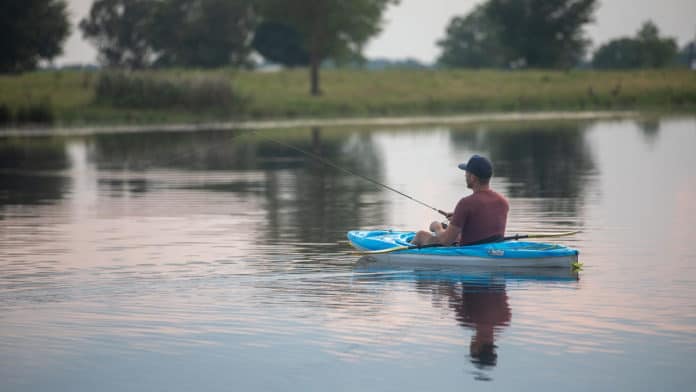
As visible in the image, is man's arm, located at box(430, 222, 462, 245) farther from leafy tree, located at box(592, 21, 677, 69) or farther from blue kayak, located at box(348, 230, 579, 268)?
leafy tree, located at box(592, 21, 677, 69)

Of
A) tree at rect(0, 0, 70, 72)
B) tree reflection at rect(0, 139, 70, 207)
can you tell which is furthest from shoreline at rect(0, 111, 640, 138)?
tree at rect(0, 0, 70, 72)

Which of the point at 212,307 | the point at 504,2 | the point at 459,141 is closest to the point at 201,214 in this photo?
the point at 212,307

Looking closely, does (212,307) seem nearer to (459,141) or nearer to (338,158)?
(338,158)

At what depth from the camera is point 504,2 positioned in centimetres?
12394

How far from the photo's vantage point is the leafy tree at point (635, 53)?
166 m

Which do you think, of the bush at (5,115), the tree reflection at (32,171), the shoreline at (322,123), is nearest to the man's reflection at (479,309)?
the tree reflection at (32,171)

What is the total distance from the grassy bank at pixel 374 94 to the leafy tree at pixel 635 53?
74.4 meters

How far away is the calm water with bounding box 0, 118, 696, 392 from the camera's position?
35.9ft

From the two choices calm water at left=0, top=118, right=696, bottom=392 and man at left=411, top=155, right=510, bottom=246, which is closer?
calm water at left=0, top=118, right=696, bottom=392

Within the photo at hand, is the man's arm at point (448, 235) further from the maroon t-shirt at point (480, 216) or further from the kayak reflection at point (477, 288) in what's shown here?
the kayak reflection at point (477, 288)

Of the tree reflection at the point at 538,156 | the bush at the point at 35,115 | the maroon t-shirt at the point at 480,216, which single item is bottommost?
the tree reflection at the point at 538,156

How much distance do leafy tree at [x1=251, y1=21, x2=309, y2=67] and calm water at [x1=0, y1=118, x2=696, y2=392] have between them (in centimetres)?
9281

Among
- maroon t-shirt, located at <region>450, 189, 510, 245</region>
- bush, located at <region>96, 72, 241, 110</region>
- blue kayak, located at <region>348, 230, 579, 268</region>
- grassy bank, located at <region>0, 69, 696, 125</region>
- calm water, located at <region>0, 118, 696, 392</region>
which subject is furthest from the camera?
bush, located at <region>96, 72, 241, 110</region>

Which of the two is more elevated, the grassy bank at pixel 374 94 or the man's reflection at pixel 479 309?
the grassy bank at pixel 374 94
